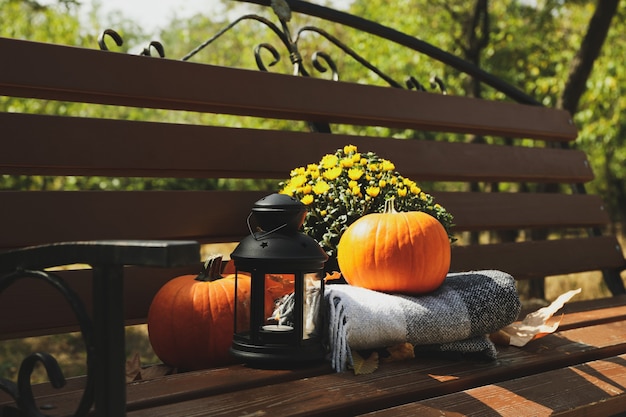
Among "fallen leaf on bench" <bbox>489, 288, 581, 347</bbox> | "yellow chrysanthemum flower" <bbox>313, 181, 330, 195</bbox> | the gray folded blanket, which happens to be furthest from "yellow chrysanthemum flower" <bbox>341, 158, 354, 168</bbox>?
"fallen leaf on bench" <bbox>489, 288, 581, 347</bbox>

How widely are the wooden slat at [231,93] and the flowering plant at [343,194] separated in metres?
0.40

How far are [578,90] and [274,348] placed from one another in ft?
15.1

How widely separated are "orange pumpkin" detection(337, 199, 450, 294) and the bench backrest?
0.58 meters

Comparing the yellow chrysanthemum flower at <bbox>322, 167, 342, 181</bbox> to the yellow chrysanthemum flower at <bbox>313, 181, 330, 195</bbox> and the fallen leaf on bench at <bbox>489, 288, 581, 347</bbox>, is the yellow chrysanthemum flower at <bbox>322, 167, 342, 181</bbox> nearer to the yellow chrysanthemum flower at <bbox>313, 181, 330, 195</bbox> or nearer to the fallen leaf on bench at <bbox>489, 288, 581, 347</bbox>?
the yellow chrysanthemum flower at <bbox>313, 181, 330, 195</bbox>

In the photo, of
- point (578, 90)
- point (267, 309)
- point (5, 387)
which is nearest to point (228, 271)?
point (267, 309)

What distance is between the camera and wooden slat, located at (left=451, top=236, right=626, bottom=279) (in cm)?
311

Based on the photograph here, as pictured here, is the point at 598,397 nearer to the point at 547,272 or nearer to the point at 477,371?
the point at 477,371

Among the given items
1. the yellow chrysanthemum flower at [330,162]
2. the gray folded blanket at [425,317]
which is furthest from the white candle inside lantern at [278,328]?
the yellow chrysanthemum flower at [330,162]

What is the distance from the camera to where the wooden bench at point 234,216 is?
1.46 m

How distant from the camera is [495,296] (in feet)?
6.59

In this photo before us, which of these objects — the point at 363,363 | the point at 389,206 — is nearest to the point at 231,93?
the point at 389,206

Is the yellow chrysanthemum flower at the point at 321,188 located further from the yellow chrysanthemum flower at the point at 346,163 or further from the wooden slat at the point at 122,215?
the wooden slat at the point at 122,215

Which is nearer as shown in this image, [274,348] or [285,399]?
[285,399]

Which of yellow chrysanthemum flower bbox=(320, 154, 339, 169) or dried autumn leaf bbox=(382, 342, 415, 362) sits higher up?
yellow chrysanthemum flower bbox=(320, 154, 339, 169)
